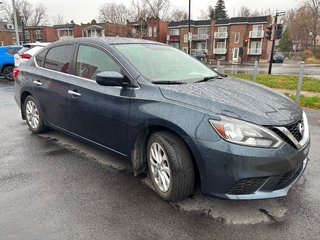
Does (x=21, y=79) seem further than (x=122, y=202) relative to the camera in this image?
Yes

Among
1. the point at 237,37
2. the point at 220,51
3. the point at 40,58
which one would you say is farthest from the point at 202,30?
the point at 40,58

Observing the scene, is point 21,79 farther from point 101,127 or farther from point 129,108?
point 129,108

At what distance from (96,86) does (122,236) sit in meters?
1.80

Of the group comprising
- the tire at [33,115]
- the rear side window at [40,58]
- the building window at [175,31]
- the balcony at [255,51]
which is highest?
the building window at [175,31]

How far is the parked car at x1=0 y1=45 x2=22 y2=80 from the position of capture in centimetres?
1270

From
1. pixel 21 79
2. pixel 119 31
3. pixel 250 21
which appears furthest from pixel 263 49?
pixel 21 79

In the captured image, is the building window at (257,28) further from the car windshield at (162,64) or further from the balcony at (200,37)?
the car windshield at (162,64)

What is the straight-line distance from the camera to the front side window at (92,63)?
3350 millimetres

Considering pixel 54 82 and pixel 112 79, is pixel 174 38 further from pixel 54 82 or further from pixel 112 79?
pixel 112 79

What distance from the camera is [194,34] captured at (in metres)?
53.3

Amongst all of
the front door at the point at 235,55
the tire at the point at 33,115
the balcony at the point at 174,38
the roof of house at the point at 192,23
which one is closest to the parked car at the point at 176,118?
the tire at the point at 33,115

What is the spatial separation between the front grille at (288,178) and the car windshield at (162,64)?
1400mm

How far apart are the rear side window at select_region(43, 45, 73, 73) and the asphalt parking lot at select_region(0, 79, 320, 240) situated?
135cm

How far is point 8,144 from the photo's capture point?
454 cm
